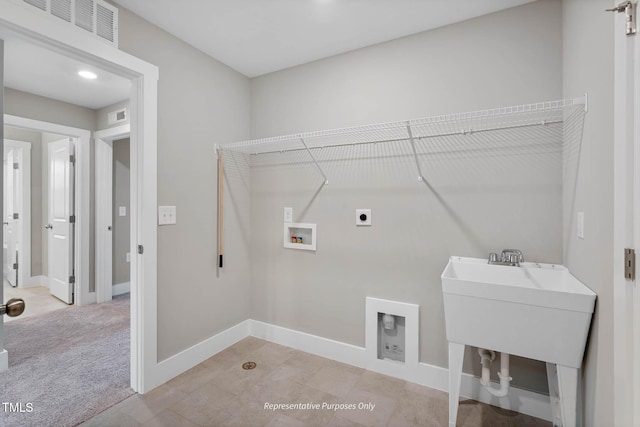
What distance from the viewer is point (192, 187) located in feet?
7.30

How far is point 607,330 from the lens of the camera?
1.09 m

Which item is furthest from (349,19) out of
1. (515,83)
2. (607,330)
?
(607,330)

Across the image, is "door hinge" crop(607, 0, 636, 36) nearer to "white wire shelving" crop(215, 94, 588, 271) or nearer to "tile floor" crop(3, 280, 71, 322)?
"white wire shelving" crop(215, 94, 588, 271)

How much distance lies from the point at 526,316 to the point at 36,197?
579 centimetres

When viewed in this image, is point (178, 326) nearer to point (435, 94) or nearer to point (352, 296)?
point (352, 296)

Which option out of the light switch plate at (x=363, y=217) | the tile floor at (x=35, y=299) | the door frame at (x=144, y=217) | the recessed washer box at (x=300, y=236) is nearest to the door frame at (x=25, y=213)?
the tile floor at (x=35, y=299)

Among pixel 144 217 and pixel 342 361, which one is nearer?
pixel 144 217

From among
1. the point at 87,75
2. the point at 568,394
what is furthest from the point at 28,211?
the point at 568,394

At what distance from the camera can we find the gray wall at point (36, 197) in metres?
4.14

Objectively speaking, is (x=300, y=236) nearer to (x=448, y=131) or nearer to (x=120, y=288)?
(x=448, y=131)

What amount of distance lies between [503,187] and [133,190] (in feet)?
7.57

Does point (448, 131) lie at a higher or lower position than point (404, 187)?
higher

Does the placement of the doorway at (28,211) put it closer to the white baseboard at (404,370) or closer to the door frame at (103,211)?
the door frame at (103,211)

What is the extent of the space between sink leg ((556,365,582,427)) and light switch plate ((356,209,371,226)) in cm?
130
